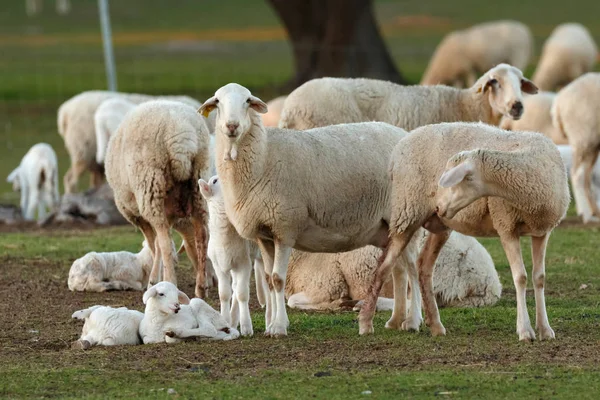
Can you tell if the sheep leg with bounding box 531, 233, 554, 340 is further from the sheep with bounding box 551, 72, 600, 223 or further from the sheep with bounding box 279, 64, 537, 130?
the sheep with bounding box 551, 72, 600, 223

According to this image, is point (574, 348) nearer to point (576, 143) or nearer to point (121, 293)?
point (121, 293)

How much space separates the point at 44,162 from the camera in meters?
16.4

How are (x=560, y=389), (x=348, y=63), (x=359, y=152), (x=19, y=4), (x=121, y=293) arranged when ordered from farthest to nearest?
(x=19, y=4) → (x=348, y=63) → (x=121, y=293) → (x=359, y=152) → (x=560, y=389)

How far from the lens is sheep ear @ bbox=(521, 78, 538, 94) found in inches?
464

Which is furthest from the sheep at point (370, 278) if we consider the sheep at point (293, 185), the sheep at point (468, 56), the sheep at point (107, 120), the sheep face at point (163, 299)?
the sheep at point (468, 56)

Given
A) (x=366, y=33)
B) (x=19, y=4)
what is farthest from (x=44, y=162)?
(x=19, y=4)

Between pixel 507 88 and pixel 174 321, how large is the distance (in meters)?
5.07

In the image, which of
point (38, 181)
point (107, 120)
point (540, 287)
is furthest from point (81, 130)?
point (540, 287)

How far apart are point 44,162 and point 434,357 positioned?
984 centimetres

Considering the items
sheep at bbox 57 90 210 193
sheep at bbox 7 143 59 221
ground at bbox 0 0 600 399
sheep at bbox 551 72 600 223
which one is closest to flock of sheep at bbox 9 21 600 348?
ground at bbox 0 0 600 399

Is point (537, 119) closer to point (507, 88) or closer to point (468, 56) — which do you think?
point (507, 88)

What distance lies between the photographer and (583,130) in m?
15.2

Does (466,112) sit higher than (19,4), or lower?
lower

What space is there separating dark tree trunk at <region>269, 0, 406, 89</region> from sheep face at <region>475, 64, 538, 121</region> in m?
13.1
